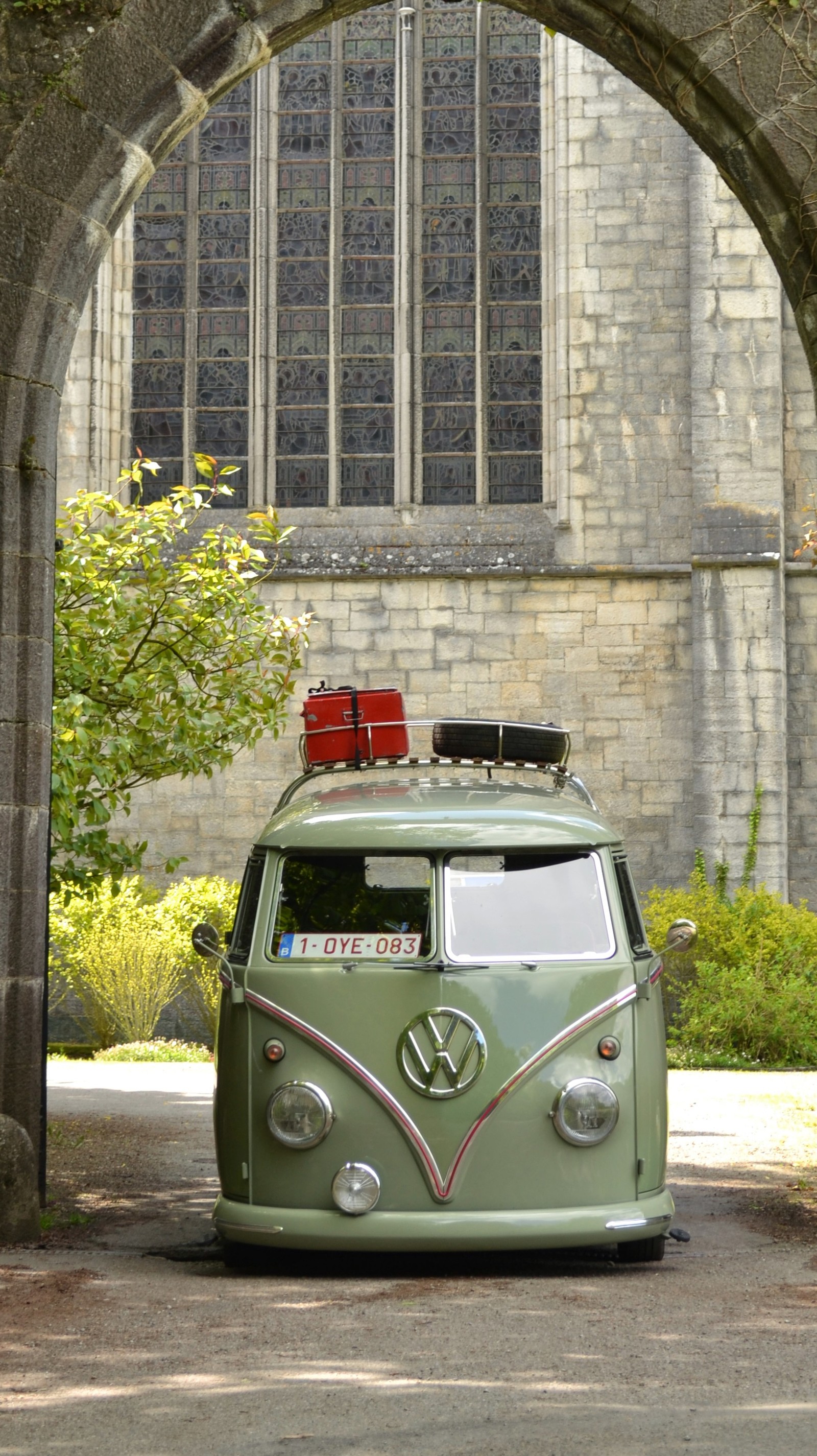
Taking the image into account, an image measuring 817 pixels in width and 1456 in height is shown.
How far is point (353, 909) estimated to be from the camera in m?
5.91

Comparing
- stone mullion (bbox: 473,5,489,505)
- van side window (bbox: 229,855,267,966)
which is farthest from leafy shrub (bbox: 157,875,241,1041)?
van side window (bbox: 229,855,267,966)

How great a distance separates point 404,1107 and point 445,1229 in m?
0.44

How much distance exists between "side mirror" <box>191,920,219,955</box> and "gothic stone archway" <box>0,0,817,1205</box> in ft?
2.47

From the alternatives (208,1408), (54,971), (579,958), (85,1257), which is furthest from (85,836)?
(54,971)

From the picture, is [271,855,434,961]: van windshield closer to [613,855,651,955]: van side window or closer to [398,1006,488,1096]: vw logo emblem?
[398,1006,488,1096]: vw logo emblem

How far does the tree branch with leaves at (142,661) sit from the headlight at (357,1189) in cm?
301

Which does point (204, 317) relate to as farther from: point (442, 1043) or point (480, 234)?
point (442, 1043)

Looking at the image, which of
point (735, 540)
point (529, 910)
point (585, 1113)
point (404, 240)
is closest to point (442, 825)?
point (529, 910)

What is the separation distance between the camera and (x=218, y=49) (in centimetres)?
657

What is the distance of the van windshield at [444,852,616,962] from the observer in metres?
5.76

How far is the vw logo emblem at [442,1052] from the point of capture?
5527 millimetres

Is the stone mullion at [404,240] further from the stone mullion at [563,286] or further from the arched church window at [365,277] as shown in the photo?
the stone mullion at [563,286]

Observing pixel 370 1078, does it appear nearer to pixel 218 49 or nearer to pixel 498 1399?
pixel 498 1399

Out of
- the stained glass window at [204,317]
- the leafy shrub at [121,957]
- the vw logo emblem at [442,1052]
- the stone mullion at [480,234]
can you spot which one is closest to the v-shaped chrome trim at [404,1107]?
the vw logo emblem at [442,1052]
